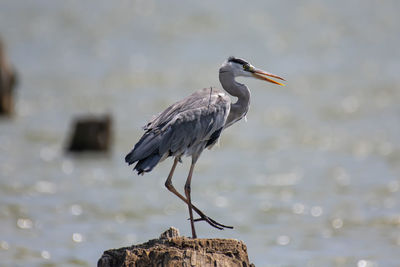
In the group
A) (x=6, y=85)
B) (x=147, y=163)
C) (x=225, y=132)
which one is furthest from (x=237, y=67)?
(x=6, y=85)

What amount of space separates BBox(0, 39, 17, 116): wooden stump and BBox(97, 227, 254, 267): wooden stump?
13411 mm

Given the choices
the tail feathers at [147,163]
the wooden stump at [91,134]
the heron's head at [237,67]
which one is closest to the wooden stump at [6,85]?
the wooden stump at [91,134]

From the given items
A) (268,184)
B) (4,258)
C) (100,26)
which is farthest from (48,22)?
(4,258)

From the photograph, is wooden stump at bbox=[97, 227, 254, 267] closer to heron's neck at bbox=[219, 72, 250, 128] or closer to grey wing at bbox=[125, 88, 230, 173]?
grey wing at bbox=[125, 88, 230, 173]

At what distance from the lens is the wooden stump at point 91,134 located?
17016mm

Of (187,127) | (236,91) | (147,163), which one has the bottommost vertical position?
(147,163)

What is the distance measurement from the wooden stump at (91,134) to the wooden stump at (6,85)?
268 cm

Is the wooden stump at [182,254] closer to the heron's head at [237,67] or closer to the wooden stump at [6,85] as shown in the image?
the heron's head at [237,67]

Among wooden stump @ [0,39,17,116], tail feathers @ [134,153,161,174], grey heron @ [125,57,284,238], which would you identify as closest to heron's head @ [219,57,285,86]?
grey heron @ [125,57,284,238]

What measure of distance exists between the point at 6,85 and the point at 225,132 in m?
5.52

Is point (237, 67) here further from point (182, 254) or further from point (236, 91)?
point (182, 254)

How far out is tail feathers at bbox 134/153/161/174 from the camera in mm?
7148

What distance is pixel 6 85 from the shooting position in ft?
62.6

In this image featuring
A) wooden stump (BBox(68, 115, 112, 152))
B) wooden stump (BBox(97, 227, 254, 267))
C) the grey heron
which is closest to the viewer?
wooden stump (BBox(97, 227, 254, 267))
